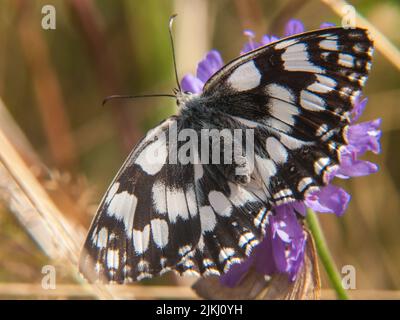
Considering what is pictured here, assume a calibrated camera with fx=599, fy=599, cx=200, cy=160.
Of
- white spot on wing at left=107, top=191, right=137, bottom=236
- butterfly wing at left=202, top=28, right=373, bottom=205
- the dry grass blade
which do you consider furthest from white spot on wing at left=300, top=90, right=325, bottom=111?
the dry grass blade

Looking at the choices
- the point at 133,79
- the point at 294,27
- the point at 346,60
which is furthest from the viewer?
the point at 133,79

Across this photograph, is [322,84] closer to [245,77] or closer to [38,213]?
[245,77]

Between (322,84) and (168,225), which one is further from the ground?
(322,84)

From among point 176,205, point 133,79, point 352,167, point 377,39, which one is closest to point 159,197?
point 176,205

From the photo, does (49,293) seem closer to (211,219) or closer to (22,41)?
(211,219)

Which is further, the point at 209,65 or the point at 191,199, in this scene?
the point at 209,65

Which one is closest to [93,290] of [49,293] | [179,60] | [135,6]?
[49,293]

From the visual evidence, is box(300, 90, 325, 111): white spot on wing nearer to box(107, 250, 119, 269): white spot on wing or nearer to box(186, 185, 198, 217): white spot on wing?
box(186, 185, 198, 217): white spot on wing
